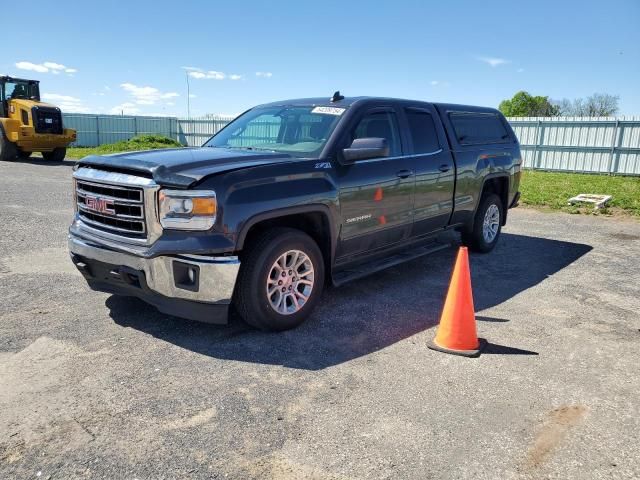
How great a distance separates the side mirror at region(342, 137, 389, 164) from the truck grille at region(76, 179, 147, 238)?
5.86ft

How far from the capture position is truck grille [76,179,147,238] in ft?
13.1

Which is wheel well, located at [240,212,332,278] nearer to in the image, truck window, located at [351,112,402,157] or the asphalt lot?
the asphalt lot

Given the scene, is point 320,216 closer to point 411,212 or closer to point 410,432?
point 411,212

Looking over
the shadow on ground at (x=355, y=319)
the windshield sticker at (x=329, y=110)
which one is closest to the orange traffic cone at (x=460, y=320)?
the shadow on ground at (x=355, y=319)

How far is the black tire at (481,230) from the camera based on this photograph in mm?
7242

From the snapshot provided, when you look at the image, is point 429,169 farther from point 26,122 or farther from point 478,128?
point 26,122

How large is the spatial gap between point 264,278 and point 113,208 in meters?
1.34

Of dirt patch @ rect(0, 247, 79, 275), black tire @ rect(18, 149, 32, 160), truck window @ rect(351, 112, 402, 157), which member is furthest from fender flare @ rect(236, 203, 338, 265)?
black tire @ rect(18, 149, 32, 160)

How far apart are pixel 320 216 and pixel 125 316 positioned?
196 cm

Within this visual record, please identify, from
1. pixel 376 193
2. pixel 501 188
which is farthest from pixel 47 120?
pixel 376 193

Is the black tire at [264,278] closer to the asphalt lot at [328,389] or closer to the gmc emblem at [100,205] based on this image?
the asphalt lot at [328,389]

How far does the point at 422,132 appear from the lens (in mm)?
5949

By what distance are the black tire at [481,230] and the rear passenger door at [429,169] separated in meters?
0.96

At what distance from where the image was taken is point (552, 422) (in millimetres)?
3131
